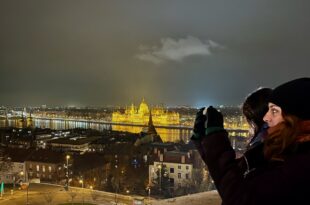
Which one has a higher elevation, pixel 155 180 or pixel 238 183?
pixel 238 183

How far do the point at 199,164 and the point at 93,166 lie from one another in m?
3.29

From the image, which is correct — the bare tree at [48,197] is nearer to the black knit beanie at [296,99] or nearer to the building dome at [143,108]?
the black knit beanie at [296,99]

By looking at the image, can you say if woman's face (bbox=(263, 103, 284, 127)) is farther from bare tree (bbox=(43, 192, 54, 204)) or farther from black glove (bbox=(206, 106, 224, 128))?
bare tree (bbox=(43, 192, 54, 204))

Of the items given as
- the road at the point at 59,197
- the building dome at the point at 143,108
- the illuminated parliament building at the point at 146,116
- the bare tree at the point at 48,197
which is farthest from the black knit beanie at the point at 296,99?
the building dome at the point at 143,108

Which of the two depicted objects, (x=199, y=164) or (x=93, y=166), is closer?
(x=199, y=164)

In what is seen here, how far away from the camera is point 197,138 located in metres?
0.62

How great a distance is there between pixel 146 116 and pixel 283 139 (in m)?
37.7

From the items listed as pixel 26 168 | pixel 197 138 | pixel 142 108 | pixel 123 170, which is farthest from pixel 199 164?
pixel 142 108

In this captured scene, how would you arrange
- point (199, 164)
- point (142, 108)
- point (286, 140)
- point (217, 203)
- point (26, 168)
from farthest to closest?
point (142, 108) < point (26, 168) < point (199, 164) < point (217, 203) < point (286, 140)

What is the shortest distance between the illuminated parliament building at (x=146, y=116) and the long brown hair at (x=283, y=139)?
35.2m

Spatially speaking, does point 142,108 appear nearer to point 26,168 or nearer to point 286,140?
point 26,168

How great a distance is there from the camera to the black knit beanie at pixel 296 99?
51 cm

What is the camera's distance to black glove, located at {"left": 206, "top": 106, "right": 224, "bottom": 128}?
1.96 ft

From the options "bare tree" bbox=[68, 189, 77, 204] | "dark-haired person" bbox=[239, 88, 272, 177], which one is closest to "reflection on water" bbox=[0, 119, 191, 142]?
"bare tree" bbox=[68, 189, 77, 204]
